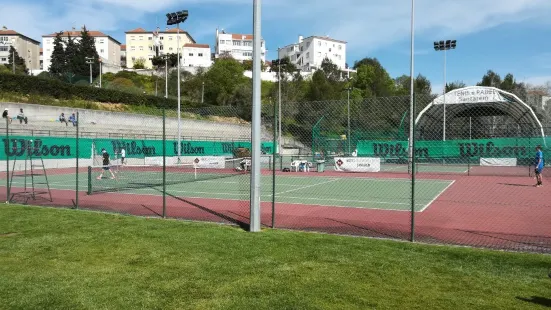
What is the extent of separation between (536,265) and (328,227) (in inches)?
182

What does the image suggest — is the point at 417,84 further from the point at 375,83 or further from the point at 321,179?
the point at 321,179

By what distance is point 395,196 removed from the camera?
18.0 meters

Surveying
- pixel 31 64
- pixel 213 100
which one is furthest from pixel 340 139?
pixel 31 64

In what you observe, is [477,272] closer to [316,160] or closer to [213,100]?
[316,160]

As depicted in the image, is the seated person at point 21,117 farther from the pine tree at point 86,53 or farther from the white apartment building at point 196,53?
the white apartment building at point 196,53

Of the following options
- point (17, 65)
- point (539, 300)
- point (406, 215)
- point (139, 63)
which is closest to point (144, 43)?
point (139, 63)

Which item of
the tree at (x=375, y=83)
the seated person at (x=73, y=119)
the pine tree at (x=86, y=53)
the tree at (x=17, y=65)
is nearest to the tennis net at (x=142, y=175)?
the seated person at (x=73, y=119)

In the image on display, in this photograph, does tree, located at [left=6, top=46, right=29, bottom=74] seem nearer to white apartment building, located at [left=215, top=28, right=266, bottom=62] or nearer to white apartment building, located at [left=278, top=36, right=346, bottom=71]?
white apartment building, located at [left=215, top=28, right=266, bottom=62]

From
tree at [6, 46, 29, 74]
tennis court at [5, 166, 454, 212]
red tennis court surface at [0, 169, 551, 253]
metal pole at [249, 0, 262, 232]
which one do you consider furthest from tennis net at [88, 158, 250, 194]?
tree at [6, 46, 29, 74]

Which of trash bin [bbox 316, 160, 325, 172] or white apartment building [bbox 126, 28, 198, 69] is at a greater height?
white apartment building [bbox 126, 28, 198, 69]

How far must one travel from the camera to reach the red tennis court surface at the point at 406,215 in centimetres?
994

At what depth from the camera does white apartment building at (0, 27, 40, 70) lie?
364 ft

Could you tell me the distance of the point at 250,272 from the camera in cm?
696

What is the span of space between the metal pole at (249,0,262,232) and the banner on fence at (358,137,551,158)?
74.9 feet
